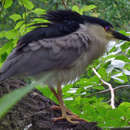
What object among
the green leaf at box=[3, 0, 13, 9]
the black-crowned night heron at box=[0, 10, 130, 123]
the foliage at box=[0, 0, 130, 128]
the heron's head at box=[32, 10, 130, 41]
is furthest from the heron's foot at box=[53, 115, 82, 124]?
→ the green leaf at box=[3, 0, 13, 9]

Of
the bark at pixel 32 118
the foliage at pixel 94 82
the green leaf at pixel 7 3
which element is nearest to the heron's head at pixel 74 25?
the foliage at pixel 94 82

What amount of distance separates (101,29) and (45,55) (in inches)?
30.2

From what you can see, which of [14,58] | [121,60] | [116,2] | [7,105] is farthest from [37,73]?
[116,2]

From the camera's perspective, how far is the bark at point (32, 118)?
156 centimetres

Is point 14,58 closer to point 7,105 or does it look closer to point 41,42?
point 41,42

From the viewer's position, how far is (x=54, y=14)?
2.12m

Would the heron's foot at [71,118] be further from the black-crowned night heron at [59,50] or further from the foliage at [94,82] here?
the foliage at [94,82]

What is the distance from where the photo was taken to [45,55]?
184 centimetres

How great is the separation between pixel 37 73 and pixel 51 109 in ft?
0.95

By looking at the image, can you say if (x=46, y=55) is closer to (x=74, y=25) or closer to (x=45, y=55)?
(x=45, y=55)

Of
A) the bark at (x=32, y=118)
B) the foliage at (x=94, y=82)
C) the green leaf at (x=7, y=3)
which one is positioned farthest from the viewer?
the green leaf at (x=7, y=3)

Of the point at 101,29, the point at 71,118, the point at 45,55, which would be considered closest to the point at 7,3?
the point at 45,55

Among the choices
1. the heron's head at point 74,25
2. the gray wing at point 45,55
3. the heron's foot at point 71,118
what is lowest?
the heron's foot at point 71,118

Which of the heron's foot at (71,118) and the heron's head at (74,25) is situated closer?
the heron's foot at (71,118)
